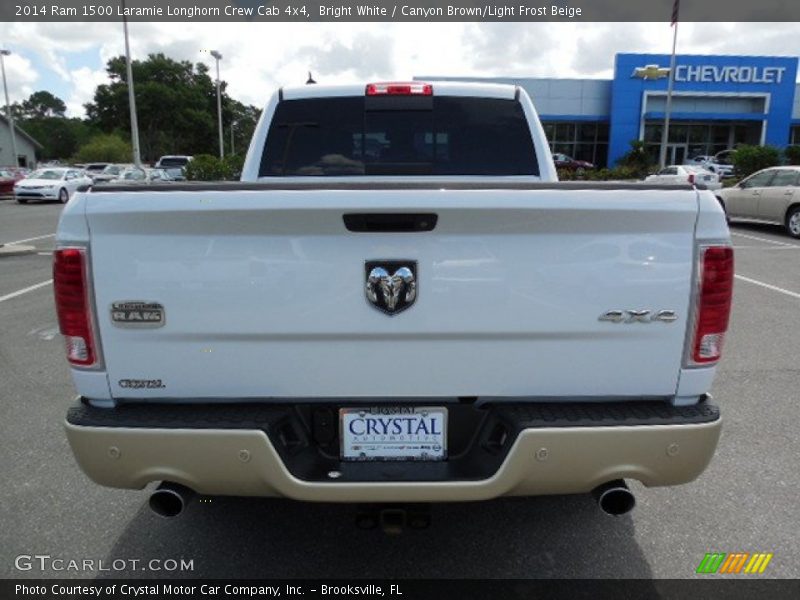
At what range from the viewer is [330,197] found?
7.23 ft

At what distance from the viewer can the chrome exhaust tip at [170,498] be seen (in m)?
2.41

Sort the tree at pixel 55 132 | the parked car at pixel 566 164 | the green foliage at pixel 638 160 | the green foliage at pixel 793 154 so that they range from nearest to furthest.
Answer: the green foliage at pixel 793 154
the green foliage at pixel 638 160
the parked car at pixel 566 164
the tree at pixel 55 132

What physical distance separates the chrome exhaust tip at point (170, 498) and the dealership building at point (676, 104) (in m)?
43.1

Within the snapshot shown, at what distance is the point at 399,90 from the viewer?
13.1ft

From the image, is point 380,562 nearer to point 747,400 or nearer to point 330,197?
point 330,197

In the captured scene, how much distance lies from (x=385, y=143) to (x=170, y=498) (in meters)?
2.60

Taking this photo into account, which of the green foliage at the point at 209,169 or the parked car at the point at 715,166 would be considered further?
the parked car at the point at 715,166

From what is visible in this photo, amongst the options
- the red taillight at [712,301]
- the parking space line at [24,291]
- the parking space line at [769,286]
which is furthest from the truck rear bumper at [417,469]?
the parking space line at [769,286]

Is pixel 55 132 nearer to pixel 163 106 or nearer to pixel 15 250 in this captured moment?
pixel 163 106

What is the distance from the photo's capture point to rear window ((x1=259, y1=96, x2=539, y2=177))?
13.4 feet

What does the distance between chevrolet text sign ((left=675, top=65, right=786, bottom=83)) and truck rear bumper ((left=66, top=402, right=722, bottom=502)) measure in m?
47.1

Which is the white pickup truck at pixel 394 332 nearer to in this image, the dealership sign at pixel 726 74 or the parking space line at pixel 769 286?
the parking space line at pixel 769 286

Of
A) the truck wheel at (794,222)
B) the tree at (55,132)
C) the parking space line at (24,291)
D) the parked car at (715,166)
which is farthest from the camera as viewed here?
the tree at (55,132)

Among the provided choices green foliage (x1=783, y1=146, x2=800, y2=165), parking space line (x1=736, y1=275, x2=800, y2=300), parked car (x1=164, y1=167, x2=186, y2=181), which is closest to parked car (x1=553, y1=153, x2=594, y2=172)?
green foliage (x1=783, y1=146, x2=800, y2=165)
